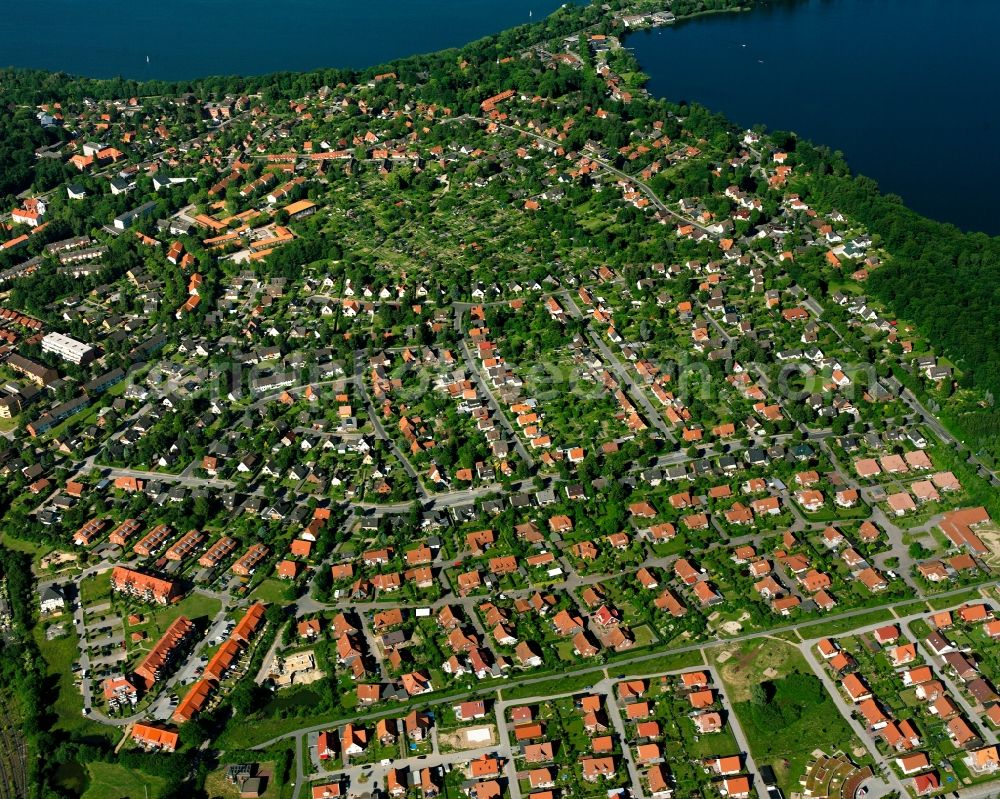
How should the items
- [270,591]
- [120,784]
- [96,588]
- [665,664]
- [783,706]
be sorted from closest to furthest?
[120,784]
[783,706]
[665,664]
[270,591]
[96,588]

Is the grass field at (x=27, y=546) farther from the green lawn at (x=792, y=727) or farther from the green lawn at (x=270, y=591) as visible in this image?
the green lawn at (x=792, y=727)

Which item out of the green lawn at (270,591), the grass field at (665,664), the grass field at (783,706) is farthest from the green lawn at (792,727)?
the green lawn at (270,591)

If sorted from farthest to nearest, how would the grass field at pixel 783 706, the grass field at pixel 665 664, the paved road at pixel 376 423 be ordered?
the paved road at pixel 376 423 < the grass field at pixel 665 664 < the grass field at pixel 783 706

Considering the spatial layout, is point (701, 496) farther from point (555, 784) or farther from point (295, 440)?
point (295, 440)

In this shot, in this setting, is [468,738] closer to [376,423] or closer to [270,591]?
[270,591]

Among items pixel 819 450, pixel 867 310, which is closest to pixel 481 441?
pixel 819 450

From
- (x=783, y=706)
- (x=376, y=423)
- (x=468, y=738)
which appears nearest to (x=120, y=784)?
(x=468, y=738)

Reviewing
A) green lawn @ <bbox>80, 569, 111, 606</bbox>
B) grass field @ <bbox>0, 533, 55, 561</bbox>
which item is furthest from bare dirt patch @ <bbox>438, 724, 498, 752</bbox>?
grass field @ <bbox>0, 533, 55, 561</bbox>

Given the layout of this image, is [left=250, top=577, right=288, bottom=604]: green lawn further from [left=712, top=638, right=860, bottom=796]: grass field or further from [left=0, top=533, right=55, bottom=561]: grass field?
[left=712, top=638, right=860, bottom=796]: grass field
